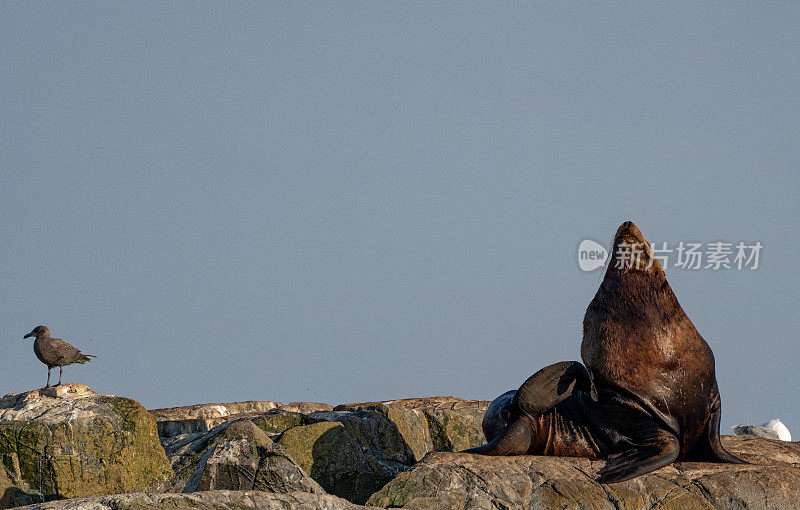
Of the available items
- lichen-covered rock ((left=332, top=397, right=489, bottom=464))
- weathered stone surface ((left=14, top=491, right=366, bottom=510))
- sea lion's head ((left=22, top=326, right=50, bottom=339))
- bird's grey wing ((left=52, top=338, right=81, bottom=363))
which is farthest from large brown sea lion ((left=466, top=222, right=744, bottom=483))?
sea lion's head ((left=22, top=326, right=50, bottom=339))

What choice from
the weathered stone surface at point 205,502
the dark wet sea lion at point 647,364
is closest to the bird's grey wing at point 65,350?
the dark wet sea lion at point 647,364

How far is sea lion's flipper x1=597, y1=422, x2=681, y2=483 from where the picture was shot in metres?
8.35

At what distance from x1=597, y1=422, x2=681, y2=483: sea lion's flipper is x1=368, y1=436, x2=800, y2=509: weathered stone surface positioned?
7cm

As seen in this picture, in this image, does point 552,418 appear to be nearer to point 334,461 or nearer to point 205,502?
point 334,461

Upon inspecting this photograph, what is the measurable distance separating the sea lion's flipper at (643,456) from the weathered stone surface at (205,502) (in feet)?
9.87

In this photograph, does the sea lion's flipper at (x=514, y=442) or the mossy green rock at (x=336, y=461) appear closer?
the sea lion's flipper at (x=514, y=442)

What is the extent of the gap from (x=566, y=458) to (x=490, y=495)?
1021 mm

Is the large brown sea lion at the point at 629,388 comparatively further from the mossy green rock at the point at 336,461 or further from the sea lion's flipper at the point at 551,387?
the mossy green rock at the point at 336,461

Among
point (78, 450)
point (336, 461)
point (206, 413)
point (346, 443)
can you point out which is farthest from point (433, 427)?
point (206, 413)

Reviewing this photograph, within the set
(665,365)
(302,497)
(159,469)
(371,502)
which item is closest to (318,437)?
(159,469)

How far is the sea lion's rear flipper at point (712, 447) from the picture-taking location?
8.88m

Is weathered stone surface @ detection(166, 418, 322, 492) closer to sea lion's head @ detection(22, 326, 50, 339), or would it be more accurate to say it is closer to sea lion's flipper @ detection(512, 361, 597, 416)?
sea lion's flipper @ detection(512, 361, 597, 416)

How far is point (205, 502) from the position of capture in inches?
228

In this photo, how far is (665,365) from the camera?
8922mm
